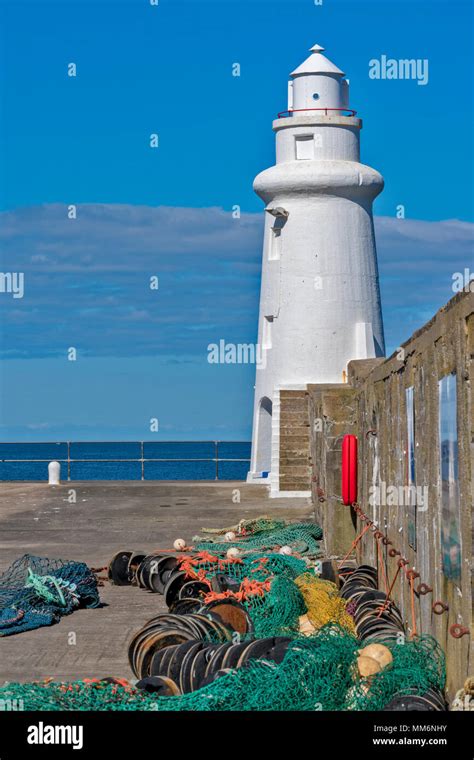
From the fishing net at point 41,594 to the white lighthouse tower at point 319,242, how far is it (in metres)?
17.5

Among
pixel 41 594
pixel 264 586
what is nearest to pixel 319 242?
pixel 41 594

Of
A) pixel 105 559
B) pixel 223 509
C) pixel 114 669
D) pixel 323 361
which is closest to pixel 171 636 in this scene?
pixel 114 669

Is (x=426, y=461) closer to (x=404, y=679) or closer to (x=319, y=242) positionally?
(x=404, y=679)

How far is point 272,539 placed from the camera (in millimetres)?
19109

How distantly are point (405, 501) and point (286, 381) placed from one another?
21717mm

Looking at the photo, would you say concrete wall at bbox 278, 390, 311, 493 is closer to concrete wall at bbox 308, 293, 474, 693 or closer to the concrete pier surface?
the concrete pier surface

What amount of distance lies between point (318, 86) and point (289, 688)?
89.5 ft

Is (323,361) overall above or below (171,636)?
above

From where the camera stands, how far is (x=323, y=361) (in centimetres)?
3281

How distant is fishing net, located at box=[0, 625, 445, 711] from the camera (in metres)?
8.45

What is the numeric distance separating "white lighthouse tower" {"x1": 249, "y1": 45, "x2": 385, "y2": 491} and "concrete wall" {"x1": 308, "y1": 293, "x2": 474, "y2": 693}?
15855 mm

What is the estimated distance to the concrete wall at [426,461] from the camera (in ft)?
26.2

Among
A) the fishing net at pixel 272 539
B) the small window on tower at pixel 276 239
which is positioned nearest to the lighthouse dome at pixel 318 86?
the small window on tower at pixel 276 239

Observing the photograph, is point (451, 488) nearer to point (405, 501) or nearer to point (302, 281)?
point (405, 501)
